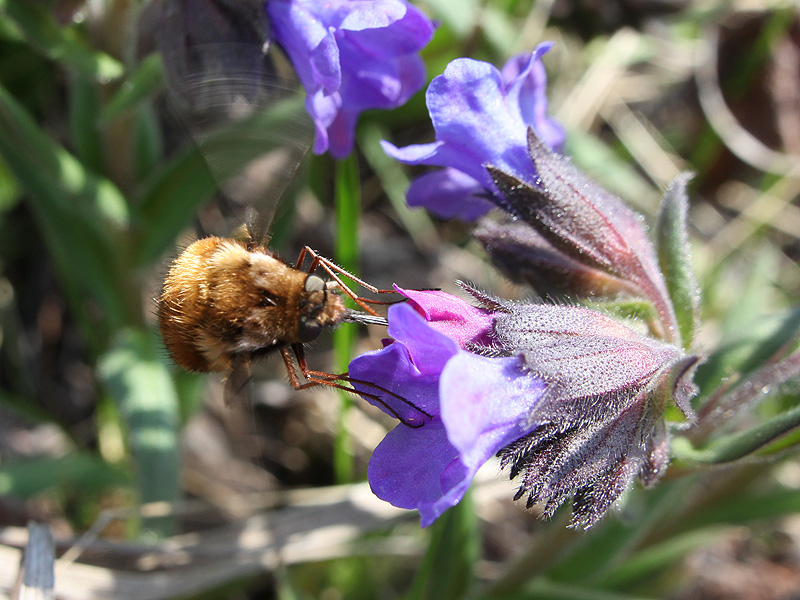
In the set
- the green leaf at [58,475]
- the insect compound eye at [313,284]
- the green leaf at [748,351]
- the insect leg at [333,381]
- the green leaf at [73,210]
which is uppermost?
the insect compound eye at [313,284]

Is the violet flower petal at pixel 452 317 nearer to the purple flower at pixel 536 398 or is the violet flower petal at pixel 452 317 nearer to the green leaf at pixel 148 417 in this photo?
the purple flower at pixel 536 398

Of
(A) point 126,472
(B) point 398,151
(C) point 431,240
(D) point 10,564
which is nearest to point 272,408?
(A) point 126,472


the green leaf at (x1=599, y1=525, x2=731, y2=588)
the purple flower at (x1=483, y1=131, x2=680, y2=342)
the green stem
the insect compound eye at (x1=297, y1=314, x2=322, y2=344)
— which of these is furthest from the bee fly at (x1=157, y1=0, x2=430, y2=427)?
the green leaf at (x1=599, y1=525, x2=731, y2=588)

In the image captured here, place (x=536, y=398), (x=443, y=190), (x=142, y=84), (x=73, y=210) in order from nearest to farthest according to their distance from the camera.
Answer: (x=536, y=398)
(x=443, y=190)
(x=142, y=84)
(x=73, y=210)

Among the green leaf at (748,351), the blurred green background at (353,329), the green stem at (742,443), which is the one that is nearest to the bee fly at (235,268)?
the blurred green background at (353,329)

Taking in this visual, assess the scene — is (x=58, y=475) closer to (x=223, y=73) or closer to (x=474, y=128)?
(x=223, y=73)

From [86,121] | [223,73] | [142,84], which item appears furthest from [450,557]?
[86,121]

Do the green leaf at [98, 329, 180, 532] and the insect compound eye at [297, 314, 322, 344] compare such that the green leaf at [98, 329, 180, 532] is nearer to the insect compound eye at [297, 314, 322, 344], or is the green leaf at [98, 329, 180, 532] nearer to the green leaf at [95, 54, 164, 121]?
the green leaf at [95, 54, 164, 121]

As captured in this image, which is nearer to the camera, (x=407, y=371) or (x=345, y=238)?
(x=407, y=371)
